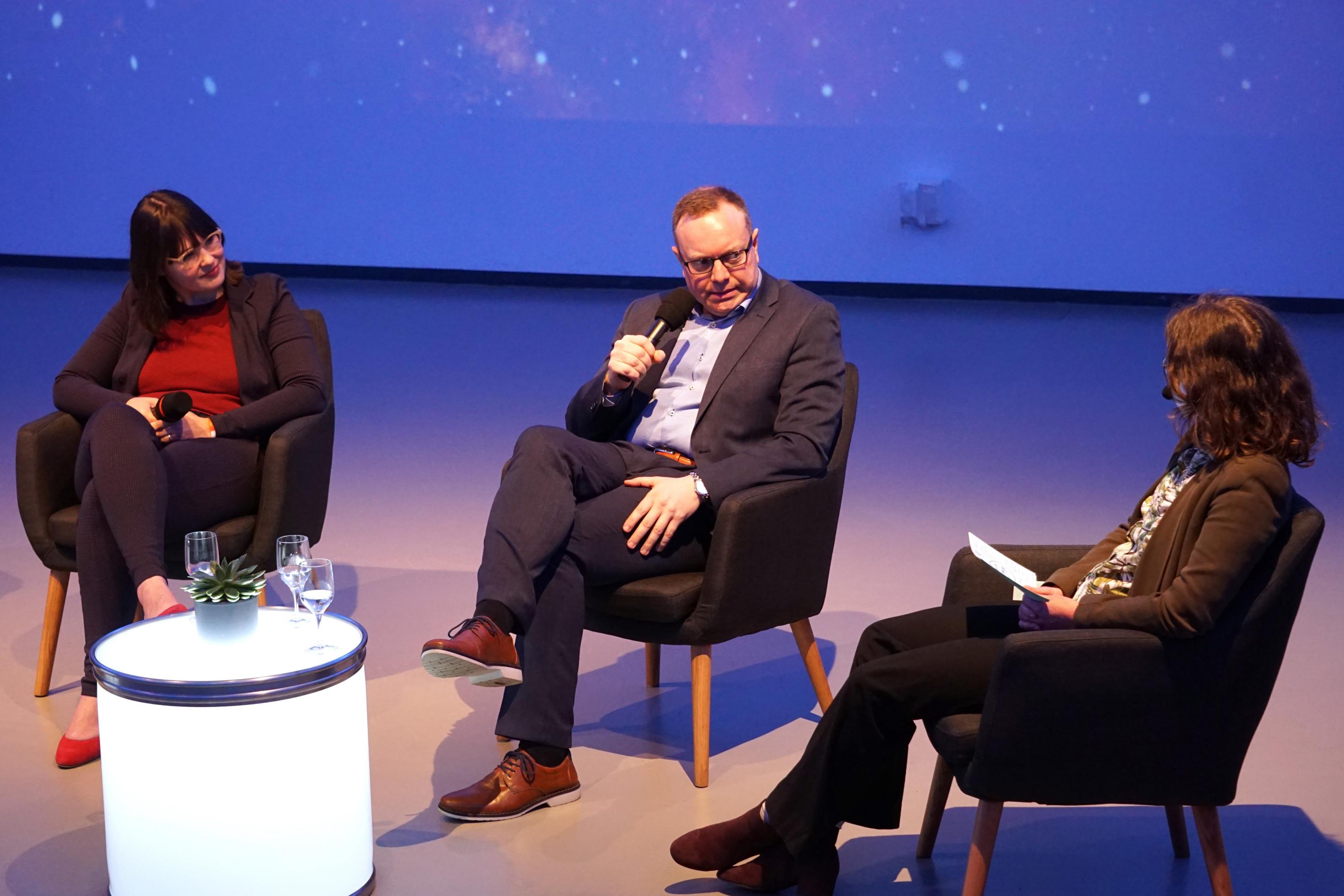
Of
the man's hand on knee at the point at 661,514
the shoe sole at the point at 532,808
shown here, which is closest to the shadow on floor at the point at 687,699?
the shoe sole at the point at 532,808

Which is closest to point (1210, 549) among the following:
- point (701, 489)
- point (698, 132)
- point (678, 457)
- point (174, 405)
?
point (701, 489)

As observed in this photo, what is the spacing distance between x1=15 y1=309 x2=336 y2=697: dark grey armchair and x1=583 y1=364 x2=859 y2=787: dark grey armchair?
86 cm

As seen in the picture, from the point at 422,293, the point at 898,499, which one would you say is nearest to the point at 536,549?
the point at 898,499

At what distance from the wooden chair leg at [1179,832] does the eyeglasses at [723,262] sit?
1.43 m

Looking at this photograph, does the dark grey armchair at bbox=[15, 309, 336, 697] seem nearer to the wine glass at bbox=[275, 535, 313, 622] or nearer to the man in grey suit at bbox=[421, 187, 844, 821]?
the man in grey suit at bbox=[421, 187, 844, 821]

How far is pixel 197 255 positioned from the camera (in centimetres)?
339

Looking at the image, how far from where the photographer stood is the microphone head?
306 centimetres

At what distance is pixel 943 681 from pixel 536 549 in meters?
0.90

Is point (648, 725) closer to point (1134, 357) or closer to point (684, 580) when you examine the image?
point (684, 580)

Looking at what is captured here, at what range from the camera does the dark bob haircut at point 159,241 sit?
3.34 metres

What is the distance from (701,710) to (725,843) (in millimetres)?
497

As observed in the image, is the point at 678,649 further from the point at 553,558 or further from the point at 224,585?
the point at 224,585

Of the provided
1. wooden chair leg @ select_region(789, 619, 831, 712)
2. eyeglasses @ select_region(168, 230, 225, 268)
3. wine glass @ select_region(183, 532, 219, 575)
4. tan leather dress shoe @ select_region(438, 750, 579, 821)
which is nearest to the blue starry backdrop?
eyeglasses @ select_region(168, 230, 225, 268)

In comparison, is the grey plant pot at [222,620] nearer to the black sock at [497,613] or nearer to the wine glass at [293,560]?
the wine glass at [293,560]
